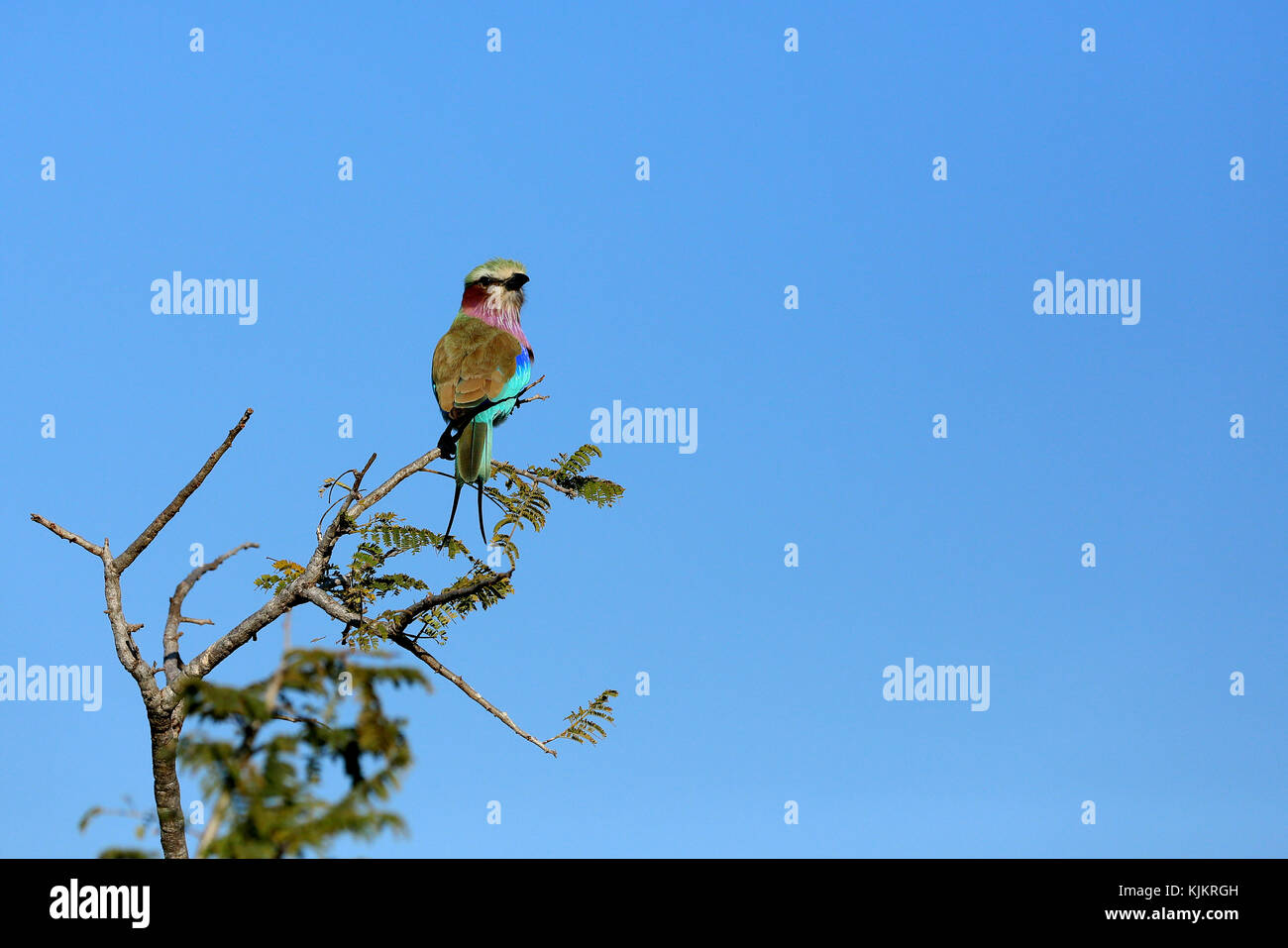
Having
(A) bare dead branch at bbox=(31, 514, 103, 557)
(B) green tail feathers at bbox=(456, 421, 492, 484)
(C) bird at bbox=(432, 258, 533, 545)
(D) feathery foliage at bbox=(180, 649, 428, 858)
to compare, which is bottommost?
(D) feathery foliage at bbox=(180, 649, 428, 858)

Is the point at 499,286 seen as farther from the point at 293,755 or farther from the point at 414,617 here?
the point at 293,755

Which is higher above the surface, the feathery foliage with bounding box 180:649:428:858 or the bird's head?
the bird's head

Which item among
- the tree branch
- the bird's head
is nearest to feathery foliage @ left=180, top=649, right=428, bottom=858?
the tree branch

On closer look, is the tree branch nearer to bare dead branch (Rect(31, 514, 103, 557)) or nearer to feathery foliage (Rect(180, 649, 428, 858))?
bare dead branch (Rect(31, 514, 103, 557))

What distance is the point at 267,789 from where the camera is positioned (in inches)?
152

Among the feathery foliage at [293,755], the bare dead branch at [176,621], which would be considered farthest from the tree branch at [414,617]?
the feathery foliage at [293,755]

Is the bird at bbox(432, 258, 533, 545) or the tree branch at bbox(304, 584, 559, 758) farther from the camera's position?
the bird at bbox(432, 258, 533, 545)

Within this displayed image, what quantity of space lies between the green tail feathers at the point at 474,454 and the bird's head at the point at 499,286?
2300mm

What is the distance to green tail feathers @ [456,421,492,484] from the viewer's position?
401 inches

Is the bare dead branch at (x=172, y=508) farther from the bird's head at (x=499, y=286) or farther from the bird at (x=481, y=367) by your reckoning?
the bird's head at (x=499, y=286)

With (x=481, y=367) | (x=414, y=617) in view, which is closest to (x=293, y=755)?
(x=414, y=617)
